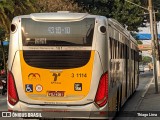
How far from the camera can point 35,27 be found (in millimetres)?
11461

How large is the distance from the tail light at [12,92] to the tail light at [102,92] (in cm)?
191

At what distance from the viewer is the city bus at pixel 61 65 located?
36.7 ft

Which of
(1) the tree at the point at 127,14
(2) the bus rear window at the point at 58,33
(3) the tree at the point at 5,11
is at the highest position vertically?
(1) the tree at the point at 127,14

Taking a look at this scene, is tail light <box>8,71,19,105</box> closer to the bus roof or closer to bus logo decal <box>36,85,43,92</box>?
bus logo decal <box>36,85,43,92</box>

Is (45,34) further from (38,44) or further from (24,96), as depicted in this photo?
(24,96)

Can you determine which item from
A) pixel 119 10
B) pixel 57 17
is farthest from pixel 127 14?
pixel 57 17

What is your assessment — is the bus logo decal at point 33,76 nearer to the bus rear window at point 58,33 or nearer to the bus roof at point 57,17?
the bus rear window at point 58,33

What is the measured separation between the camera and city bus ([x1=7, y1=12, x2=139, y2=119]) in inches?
440

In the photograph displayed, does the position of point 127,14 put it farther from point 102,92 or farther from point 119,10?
point 102,92

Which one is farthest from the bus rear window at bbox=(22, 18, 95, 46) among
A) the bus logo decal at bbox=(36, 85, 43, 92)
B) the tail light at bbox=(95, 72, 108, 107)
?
the bus logo decal at bbox=(36, 85, 43, 92)

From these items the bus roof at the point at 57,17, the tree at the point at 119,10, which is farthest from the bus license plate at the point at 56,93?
the tree at the point at 119,10

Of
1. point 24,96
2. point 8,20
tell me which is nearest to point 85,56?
point 24,96

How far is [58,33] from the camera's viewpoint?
11.4m

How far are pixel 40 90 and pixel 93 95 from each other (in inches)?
49.4
